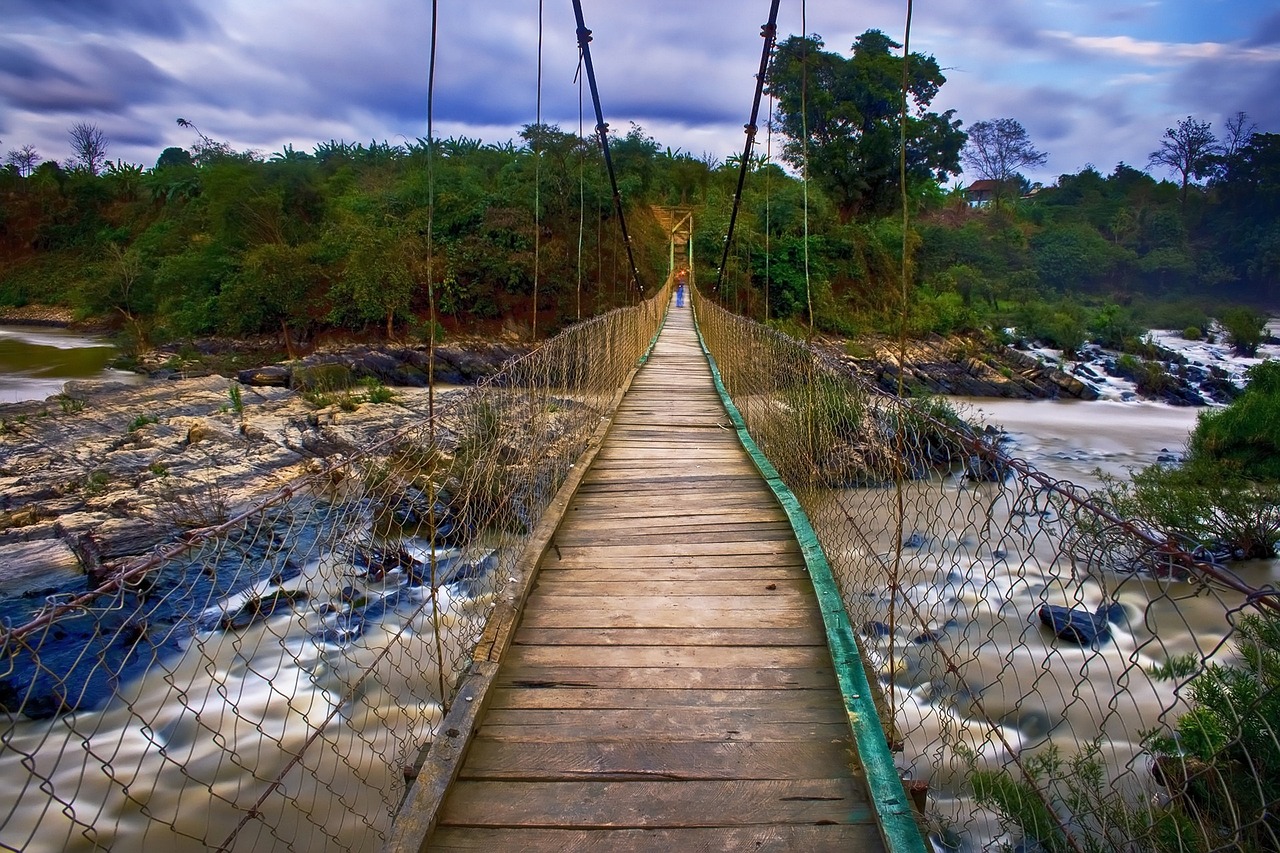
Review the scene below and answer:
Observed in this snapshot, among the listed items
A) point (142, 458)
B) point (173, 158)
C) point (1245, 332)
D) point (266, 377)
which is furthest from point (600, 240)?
point (173, 158)

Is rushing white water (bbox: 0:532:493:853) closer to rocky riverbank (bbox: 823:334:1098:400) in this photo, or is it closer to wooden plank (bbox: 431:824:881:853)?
wooden plank (bbox: 431:824:881:853)

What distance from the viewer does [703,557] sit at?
2.74 metres

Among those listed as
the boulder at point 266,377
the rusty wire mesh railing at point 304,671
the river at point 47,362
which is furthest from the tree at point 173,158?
the rusty wire mesh railing at point 304,671

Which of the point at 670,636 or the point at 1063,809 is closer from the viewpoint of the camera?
the point at 670,636

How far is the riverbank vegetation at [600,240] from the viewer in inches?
627

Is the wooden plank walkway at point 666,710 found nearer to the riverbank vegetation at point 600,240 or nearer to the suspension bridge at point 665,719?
the suspension bridge at point 665,719

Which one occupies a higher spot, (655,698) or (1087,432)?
(655,698)

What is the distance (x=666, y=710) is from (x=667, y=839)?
1.31ft

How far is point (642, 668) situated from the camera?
198cm

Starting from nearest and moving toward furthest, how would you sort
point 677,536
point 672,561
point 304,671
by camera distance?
point 672,561, point 677,536, point 304,671

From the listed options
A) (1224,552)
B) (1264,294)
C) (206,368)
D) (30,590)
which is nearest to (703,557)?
(30,590)

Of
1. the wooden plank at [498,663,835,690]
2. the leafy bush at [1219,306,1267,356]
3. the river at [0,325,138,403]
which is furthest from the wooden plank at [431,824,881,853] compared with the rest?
the leafy bush at [1219,306,1267,356]

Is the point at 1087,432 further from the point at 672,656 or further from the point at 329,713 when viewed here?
the point at 329,713

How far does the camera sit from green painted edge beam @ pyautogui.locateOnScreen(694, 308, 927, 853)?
1377mm
